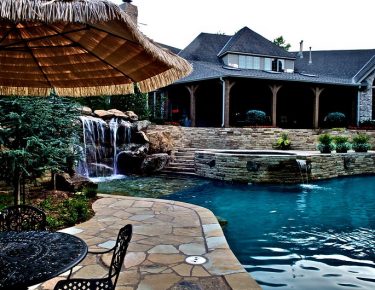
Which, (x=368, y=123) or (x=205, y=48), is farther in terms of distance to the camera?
(x=205, y=48)

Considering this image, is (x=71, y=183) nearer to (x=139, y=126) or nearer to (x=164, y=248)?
(x=164, y=248)

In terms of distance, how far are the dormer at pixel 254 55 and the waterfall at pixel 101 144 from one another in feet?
33.5

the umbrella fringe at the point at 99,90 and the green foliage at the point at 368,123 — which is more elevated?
the green foliage at the point at 368,123

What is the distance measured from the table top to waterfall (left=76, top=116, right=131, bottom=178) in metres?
9.99

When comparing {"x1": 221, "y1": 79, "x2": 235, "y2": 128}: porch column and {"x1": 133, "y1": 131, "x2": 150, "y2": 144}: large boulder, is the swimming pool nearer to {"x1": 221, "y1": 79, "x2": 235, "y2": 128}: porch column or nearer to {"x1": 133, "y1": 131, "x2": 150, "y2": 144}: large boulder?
{"x1": 133, "y1": 131, "x2": 150, "y2": 144}: large boulder

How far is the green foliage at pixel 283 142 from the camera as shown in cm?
1667

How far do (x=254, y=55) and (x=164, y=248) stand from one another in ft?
64.7

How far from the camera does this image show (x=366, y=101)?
21375mm

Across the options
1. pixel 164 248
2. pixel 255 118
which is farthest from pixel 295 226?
pixel 255 118

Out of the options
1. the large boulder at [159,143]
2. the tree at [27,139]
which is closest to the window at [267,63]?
the large boulder at [159,143]

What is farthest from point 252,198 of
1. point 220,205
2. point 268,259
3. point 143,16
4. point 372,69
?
point 372,69

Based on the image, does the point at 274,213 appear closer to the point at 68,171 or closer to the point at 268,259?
the point at 268,259

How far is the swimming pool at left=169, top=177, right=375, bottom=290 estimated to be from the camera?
420cm

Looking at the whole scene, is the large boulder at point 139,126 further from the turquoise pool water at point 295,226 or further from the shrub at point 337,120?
the shrub at point 337,120
